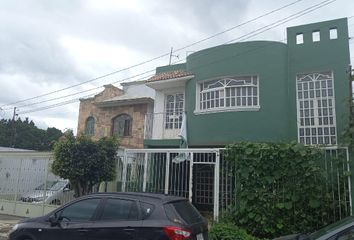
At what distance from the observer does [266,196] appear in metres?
9.65

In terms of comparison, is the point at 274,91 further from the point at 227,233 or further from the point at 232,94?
the point at 227,233

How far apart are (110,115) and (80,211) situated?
1519cm

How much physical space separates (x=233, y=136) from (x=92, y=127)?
1154 centimetres

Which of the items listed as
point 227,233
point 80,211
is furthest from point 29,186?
point 227,233

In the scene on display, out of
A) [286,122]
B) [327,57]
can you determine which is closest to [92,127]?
[286,122]

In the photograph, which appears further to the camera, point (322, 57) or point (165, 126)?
point (165, 126)

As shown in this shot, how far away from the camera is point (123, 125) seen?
21141 millimetres

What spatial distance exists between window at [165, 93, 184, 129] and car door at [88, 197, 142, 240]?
1020cm

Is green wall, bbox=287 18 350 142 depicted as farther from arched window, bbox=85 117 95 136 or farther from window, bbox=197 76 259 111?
arched window, bbox=85 117 95 136

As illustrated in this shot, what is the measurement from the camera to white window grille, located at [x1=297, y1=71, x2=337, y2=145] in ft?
43.1

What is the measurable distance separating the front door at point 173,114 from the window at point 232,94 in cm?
186

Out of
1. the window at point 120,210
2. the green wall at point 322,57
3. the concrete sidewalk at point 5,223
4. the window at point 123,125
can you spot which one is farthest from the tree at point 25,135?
the window at point 120,210

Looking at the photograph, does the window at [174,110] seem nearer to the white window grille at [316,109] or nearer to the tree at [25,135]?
the white window grille at [316,109]

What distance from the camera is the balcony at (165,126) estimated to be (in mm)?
16703
